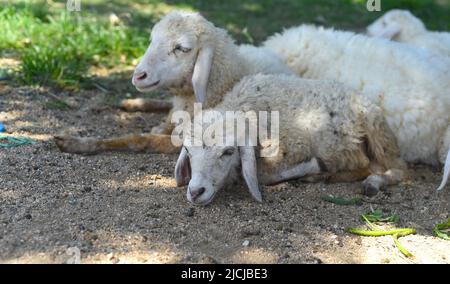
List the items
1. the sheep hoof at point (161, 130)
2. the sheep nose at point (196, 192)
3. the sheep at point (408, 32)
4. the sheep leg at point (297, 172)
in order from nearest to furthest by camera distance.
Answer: the sheep nose at point (196, 192), the sheep leg at point (297, 172), the sheep hoof at point (161, 130), the sheep at point (408, 32)

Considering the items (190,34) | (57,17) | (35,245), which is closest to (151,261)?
(35,245)

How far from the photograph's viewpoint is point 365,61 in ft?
17.1

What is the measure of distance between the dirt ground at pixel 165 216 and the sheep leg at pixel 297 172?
0.05m

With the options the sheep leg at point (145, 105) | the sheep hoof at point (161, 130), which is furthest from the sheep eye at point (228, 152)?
the sheep leg at point (145, 105)

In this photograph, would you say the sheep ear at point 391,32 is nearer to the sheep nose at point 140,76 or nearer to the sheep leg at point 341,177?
the sheep leg at point 341,177

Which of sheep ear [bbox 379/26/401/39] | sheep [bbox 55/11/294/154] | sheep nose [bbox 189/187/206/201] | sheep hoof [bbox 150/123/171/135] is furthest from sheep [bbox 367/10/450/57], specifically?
sheep nose [bbox 189/187/206/201]

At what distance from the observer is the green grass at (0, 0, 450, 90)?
6.20m

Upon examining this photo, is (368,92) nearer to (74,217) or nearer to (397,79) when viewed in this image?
(397,79)

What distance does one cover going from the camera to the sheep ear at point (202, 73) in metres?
4.82

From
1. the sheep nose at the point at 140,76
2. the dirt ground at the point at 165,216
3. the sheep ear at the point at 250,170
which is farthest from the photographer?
the sheep nose at the point at 140,76

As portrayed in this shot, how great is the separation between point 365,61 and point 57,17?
12.4 feet

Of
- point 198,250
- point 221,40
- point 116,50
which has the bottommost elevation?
point 116,50

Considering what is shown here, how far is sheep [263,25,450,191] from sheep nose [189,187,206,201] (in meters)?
1.59

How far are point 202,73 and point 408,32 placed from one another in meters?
2.67
